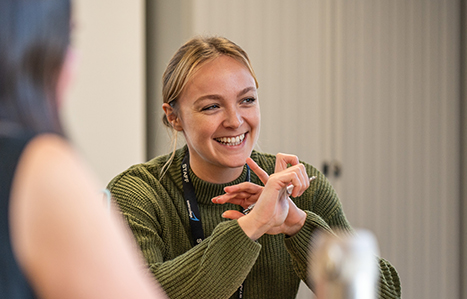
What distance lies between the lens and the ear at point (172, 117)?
176cm

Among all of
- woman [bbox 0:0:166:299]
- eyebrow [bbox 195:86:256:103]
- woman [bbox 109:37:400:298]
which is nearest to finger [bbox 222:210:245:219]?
woman [bbox 109:37:400:298]

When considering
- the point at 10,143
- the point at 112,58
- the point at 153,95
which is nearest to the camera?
the point at 10,143

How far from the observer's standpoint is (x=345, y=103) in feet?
9.87

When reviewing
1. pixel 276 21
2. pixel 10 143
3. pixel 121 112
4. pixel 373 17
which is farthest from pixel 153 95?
pixel 10 143

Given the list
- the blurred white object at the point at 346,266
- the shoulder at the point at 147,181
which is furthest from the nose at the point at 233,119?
the blurred white object at the point at 346,266

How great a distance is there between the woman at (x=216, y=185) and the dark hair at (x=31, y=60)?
93 centimetres

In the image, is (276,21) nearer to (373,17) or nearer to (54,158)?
(373,17)

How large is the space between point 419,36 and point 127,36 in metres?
1.84

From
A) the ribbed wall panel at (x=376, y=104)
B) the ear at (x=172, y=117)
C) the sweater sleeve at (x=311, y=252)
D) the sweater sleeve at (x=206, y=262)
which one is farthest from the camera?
the ribbed wall panel at (x=376, y=104)

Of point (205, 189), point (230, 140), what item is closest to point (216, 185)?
point (205, 189)

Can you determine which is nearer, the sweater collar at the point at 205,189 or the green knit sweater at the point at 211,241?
the green knit sweater at the point at 211,241

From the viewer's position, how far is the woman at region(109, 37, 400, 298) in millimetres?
1491

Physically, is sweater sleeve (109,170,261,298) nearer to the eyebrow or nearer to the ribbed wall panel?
the eyebrow

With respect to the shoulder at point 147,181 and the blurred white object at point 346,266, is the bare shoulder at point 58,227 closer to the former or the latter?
the blurred white object at point 346,266
